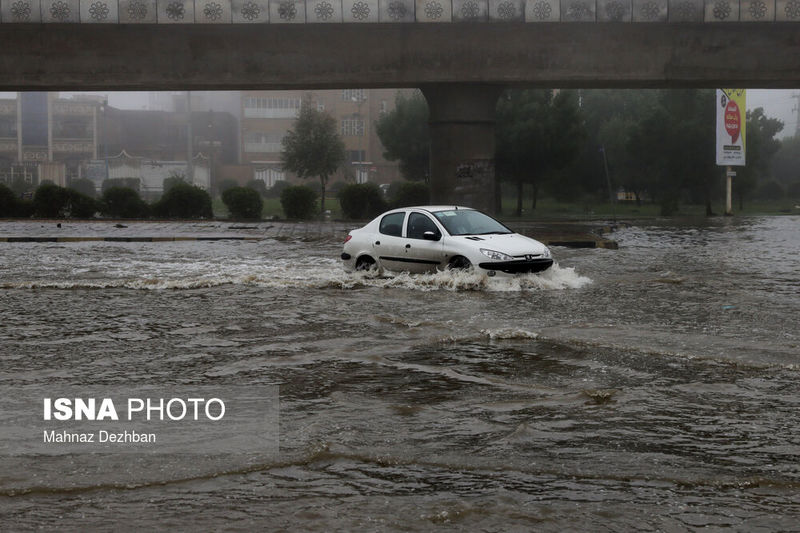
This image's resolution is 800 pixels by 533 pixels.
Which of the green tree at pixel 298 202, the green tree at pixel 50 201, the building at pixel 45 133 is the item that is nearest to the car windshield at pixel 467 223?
the green tree at pixel 298 202

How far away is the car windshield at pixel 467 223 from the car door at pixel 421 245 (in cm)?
22

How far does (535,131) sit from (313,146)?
13545mm

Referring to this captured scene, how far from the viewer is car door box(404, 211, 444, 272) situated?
16.0 metres

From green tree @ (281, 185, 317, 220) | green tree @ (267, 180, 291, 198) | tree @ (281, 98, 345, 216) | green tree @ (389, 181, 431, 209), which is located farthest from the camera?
green tree @ (267, 180, 291, 198)

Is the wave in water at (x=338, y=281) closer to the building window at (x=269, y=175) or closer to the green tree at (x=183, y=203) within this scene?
the green tree at (x=183, y=203)

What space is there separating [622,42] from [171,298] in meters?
18.4

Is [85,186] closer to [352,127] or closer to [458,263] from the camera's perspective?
[352,127]

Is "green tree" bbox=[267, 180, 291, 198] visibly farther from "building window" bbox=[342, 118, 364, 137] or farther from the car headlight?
the car headlight

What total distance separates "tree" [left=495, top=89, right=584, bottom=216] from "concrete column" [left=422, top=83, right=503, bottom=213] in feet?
65.0

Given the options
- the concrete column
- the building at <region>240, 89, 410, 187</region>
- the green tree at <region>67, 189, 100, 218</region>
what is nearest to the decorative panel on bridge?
the concrete column

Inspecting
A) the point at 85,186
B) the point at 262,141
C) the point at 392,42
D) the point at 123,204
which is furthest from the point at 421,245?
the point at 262,141

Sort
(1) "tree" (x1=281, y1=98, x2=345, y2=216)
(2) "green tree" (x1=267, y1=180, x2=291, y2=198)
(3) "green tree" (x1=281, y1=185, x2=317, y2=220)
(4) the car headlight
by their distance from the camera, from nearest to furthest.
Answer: (4) the car headlight < (3) "green tree" (x1=281, y1=185, x2=317, y2=220) < (1) "tree" (x1=281, y1=98, x2=345, y2=216) < (2) "green tree" (x1=267, y1=180, x2=291, y2=198)

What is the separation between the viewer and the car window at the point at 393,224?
1681 cm

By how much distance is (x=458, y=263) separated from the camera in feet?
51.5
